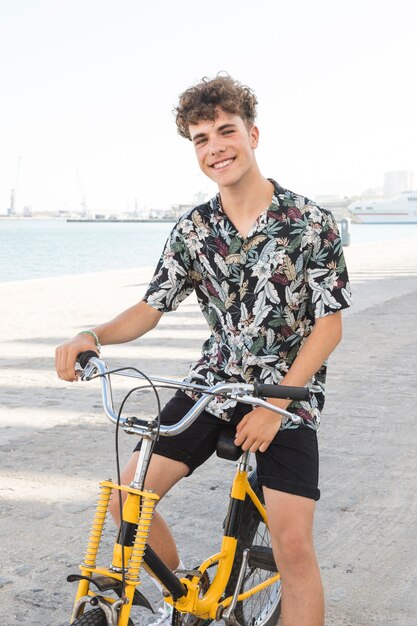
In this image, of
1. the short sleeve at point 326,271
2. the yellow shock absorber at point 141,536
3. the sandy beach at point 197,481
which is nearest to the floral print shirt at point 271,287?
the short sleeve at point 326,271

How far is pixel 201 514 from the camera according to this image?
4.72 meters

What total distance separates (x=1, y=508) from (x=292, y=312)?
2.44 m

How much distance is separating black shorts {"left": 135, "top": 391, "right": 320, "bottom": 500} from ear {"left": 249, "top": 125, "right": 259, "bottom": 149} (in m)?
0.78

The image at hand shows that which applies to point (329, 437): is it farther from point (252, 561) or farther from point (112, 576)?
point (112, 576)

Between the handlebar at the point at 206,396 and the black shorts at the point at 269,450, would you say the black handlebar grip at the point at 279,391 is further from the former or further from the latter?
the black shorts at the point at 269,450

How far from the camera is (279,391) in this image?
2.45 meters

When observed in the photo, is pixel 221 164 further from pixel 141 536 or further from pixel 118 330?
pixel 141 536

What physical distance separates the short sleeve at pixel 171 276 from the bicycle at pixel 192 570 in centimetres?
29

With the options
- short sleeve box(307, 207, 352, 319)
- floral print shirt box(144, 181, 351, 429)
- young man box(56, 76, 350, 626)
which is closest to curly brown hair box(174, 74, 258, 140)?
young man box(56, 76, 350, 626)

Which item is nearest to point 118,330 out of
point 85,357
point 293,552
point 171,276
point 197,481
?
point 171,276

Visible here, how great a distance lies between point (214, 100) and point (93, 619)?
1460 mm

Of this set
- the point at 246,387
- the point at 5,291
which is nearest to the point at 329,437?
the point at 246,387

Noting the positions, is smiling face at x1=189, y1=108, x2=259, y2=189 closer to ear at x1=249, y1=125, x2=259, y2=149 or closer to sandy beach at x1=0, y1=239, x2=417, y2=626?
ear at x1=249, y1=125, x2=259, y2=149

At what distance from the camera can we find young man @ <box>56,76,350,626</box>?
111 inches
